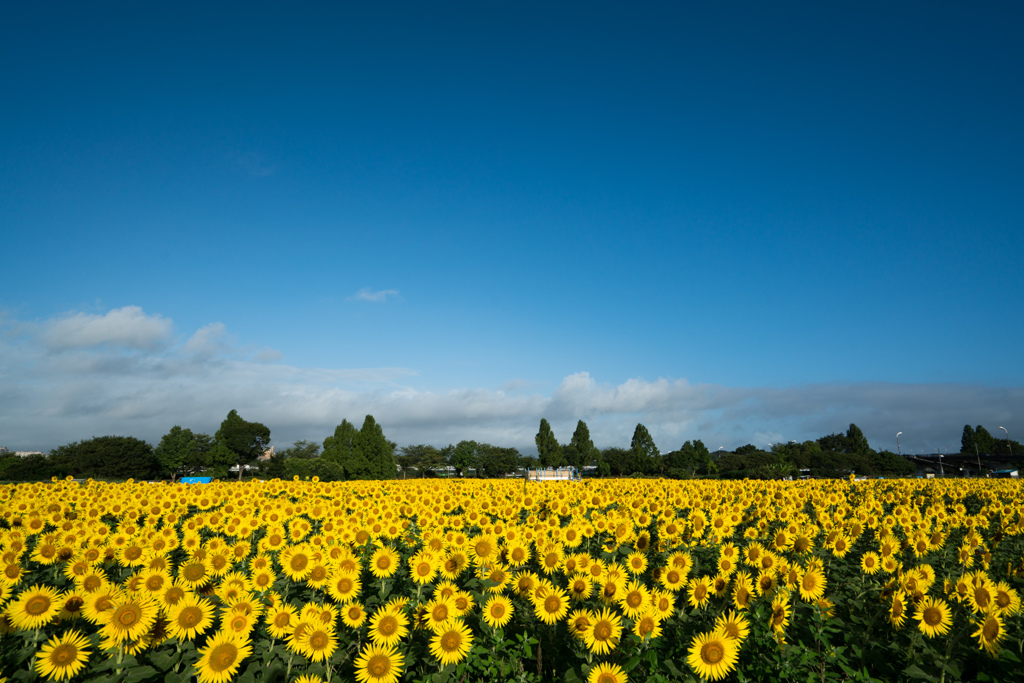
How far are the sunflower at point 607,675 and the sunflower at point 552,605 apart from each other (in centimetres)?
87

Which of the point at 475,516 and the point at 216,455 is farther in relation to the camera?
the point at 216,455

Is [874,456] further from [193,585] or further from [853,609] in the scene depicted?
[193,585]

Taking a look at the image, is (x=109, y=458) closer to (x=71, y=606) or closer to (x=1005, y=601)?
(x=71, y=606)

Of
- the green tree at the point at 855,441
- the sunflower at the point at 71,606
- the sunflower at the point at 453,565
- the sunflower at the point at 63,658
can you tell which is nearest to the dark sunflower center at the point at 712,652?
the sunflower at the point at 453,565

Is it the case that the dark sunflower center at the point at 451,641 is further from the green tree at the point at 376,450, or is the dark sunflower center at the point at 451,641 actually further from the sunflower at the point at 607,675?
the green tree at the point at 376,450

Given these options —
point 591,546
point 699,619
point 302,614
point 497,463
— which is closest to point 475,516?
point 591,546

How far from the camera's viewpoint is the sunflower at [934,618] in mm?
5430

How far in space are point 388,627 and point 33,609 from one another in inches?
123

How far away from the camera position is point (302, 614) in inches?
181

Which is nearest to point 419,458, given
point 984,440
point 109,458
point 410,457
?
point 410,457

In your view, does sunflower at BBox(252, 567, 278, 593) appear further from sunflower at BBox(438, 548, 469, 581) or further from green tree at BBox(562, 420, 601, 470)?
green tree at BBox(562, 420, 601, 470)

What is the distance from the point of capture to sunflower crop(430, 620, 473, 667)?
4391 millimetres

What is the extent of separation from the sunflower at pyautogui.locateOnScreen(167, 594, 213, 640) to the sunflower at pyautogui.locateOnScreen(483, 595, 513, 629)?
257cm

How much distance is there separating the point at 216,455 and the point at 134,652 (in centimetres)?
11785
